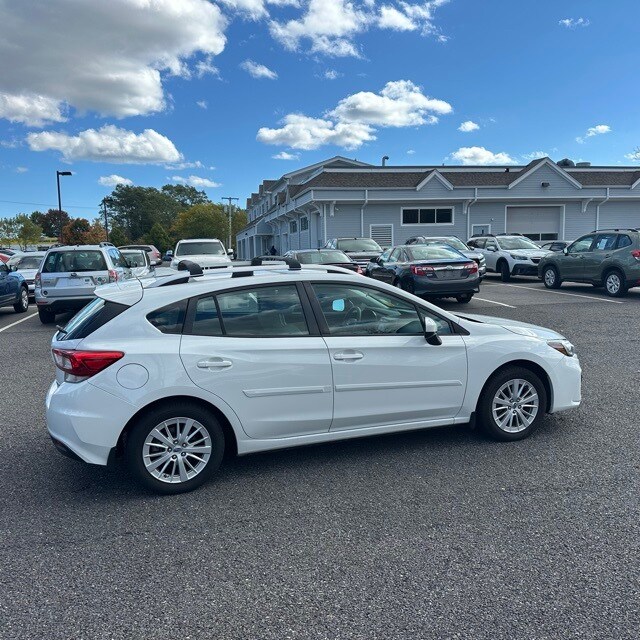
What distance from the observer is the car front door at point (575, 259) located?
587 inches

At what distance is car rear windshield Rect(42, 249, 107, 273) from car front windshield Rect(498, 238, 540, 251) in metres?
14.3

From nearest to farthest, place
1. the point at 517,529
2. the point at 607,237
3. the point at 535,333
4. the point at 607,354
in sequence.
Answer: the point at 517,529
the point at 535,333
the point at 607,354
the point at 607,237

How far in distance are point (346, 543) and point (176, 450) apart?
135 cm

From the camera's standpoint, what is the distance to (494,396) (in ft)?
15.0

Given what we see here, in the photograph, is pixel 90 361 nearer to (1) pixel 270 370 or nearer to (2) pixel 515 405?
(1) pixel 270 370

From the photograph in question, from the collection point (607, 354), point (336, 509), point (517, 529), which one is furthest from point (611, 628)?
point (607, 354)

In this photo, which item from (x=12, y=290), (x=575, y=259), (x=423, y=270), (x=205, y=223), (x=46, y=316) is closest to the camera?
(x=46, y=316)

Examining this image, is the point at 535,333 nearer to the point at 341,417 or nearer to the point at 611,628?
the point at 341,417

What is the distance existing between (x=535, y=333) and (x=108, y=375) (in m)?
3.54

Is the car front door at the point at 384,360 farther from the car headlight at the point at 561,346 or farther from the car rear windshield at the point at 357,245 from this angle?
the car rear windshield at the point at 357,245

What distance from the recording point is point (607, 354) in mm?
7844

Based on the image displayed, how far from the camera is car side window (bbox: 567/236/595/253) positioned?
14.9 meters

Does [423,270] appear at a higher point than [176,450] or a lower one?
higher

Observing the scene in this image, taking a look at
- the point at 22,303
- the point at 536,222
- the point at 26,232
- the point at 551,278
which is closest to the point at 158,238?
the point at 26,232
